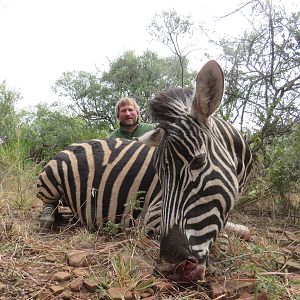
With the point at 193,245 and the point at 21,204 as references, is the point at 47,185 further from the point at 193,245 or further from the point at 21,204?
the point at 193,245

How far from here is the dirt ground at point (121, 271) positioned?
5.66 ft

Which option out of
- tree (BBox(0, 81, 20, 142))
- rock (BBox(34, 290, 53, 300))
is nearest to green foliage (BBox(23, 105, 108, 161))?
tree (BBox(0, 81, 20, 142))

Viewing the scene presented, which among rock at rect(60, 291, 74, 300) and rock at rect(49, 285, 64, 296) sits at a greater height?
rock at rect(49, 285, 64, 296)

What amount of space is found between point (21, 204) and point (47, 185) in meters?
0.55

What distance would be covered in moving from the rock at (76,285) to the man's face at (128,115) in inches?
147

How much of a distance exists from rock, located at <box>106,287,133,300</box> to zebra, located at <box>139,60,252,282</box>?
22 cm

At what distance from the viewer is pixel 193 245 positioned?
1.81 meters

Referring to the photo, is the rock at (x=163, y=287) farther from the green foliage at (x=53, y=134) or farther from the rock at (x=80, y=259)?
the green foliage at (x=53, y=134)

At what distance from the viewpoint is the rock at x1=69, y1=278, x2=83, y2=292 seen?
175 cm

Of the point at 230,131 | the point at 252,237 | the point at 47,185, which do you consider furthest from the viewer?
the point at 47,185

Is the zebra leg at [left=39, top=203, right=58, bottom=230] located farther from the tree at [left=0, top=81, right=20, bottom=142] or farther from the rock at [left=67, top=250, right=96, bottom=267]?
the tree at [left=0, top=81, right=20, bottom=142]

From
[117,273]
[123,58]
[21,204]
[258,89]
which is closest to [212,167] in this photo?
[117,273]

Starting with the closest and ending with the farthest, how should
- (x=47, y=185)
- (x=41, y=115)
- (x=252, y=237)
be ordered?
1. (x=252, y=237)
2. (x=47, y=185)
3. (x=41, y=115)

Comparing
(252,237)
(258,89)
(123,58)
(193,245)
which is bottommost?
(252,237)
